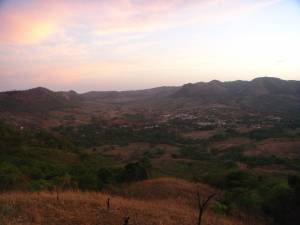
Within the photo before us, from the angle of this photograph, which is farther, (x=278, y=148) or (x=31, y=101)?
(x=31, y=101)

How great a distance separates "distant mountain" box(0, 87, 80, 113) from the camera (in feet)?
286

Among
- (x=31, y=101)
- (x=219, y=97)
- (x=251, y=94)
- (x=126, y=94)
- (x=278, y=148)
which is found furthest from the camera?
(x=126, y=94)

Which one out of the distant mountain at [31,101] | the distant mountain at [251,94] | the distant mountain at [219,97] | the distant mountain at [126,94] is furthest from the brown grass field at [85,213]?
the distant mountain at [126,94]

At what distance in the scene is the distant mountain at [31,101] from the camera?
87.2 meters

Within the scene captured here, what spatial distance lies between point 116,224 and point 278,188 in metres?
7.01

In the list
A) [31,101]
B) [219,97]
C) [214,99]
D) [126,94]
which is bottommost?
[214,99]

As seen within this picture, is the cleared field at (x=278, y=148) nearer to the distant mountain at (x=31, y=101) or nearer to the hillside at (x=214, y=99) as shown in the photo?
the hillside at (x=214, y=99)

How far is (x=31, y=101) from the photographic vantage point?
9450 cm

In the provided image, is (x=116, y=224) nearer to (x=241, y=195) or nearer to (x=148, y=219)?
(x=148, y=219)

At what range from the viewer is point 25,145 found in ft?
102

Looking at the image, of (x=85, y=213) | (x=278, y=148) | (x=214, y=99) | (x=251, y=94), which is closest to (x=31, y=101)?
(x=214, y=99)

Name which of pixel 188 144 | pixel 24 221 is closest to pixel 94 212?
pixel 24 221

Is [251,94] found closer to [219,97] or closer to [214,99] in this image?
[219,97]

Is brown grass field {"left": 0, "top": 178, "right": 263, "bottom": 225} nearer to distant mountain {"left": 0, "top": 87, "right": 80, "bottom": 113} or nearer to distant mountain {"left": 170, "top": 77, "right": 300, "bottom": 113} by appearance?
distant mountain {"left": 170, "top": 77, "right": 300, "bottom": 113}
